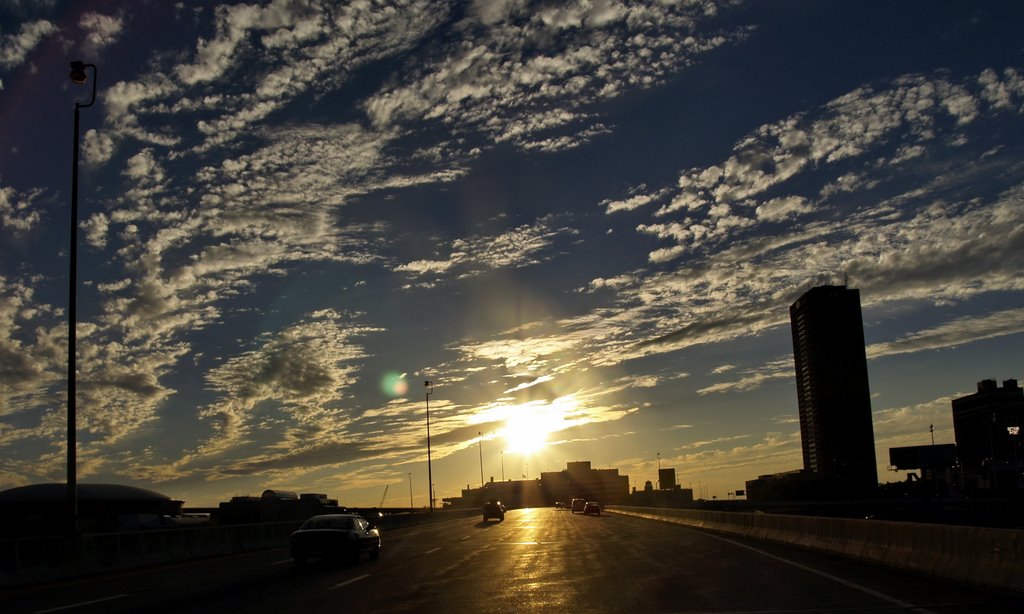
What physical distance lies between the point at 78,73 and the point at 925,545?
24360 millimetres

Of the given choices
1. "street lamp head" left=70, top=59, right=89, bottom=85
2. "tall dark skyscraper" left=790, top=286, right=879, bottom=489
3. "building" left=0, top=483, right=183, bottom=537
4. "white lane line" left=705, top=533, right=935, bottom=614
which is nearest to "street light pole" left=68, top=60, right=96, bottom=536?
"street lamp head" left=70, top=59, right=89, bottom=85

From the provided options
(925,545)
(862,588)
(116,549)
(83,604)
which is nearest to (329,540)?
(116,549)

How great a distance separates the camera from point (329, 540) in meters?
23.9

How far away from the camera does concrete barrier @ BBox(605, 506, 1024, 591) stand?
13.4 m

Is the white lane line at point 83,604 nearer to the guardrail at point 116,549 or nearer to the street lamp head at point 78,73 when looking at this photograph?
the guardrail at point 116,549

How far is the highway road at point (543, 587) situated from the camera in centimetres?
1298

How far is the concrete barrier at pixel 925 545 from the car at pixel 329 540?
12187 millimetres

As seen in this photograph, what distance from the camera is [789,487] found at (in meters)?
160

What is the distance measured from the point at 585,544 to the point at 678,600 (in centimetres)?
1642

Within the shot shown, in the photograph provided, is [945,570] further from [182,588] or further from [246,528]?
[246,528]

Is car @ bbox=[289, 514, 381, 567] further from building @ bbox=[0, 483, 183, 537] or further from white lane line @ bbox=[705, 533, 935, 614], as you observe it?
building @ bbox=[0, 483, 183, 537]

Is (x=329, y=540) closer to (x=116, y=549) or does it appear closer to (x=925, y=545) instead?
(x=116, y=549)

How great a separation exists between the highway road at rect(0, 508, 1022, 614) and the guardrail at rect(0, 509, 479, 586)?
621mm

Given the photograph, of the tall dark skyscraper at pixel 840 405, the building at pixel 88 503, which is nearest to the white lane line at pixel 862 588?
the building at pixel 88 503
